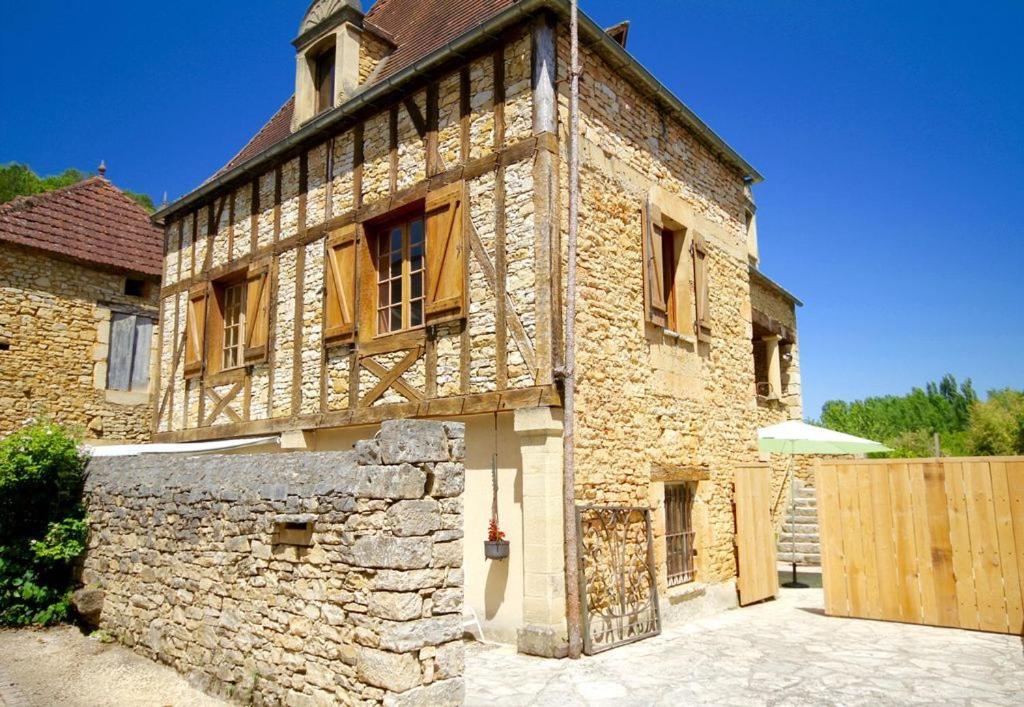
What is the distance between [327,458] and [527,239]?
2.85 metres

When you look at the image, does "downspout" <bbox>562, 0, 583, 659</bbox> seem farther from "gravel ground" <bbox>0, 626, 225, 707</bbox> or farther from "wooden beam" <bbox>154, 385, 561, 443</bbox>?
"gravel ground" <bbox>0, 626, 225, 707</bbox>

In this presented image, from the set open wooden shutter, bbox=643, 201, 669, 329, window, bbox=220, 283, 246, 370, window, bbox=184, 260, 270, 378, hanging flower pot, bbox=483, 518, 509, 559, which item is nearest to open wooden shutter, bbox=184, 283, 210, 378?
window, bbox=184, 260, 270, 378

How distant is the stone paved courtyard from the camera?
4.72 m

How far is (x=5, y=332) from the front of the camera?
34.2ft

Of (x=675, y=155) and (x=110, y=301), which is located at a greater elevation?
(x=675, y=155)

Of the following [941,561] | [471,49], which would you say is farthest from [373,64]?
[941,561]

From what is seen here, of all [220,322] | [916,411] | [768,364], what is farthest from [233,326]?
[916,411]

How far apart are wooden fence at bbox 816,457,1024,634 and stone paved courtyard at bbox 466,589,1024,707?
23 centimetres

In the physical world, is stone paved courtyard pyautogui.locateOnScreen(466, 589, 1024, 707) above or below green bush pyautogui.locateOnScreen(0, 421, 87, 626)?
below

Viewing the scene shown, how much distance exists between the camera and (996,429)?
63.8 ft

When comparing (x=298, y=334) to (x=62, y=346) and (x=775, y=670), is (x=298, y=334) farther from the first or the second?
(x=775, y=670)

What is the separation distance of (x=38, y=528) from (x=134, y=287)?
6113mm

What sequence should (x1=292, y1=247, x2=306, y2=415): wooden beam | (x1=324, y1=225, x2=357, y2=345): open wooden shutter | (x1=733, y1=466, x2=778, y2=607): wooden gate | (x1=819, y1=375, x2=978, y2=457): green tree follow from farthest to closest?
(x1=819, y1=375, x2=978, y2=457): green tree, (x1=733, y1=466, x2=778, y2=607): wooden gate, (x1=292, y1=247, x2=306, y2=415): wooden beam, (x1=324, y1=225, x2=357, y2=345): open wooden shutter

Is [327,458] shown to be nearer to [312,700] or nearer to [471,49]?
[312,700]
